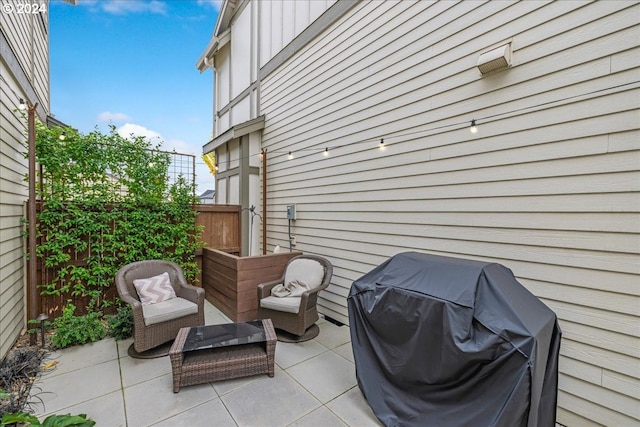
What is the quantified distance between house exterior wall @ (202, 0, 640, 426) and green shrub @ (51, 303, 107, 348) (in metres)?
3.00

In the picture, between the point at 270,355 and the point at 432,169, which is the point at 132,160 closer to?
the point at 270,355

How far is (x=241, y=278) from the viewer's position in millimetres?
4016

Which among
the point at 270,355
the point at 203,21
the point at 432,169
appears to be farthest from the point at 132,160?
the point at 203,21

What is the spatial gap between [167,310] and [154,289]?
51cm

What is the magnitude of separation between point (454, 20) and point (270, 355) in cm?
377

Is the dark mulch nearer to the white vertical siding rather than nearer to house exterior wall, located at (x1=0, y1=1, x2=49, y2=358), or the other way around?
house exterior wall, located at (x1=0, y1=1, x2=49, y2=358)

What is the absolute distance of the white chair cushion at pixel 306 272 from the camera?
4.05 metres

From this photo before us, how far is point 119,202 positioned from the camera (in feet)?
14.3

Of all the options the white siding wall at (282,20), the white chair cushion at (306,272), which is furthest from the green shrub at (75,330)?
the white siding wall at (282,20)

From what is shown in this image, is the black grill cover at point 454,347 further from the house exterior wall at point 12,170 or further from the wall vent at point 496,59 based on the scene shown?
the house exterior wall at point 12,170

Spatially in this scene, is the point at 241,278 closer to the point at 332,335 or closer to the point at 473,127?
the point at 332,335

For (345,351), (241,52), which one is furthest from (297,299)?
(241,52)

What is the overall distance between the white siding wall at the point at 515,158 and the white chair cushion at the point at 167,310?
2.00 m

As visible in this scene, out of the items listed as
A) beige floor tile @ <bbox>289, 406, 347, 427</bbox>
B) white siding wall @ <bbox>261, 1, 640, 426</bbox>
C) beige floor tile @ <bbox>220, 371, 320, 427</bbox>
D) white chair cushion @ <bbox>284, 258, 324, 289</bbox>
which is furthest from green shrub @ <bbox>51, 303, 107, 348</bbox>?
white siding wall @ <bbox>261, 1, 640, 426</bbox>
